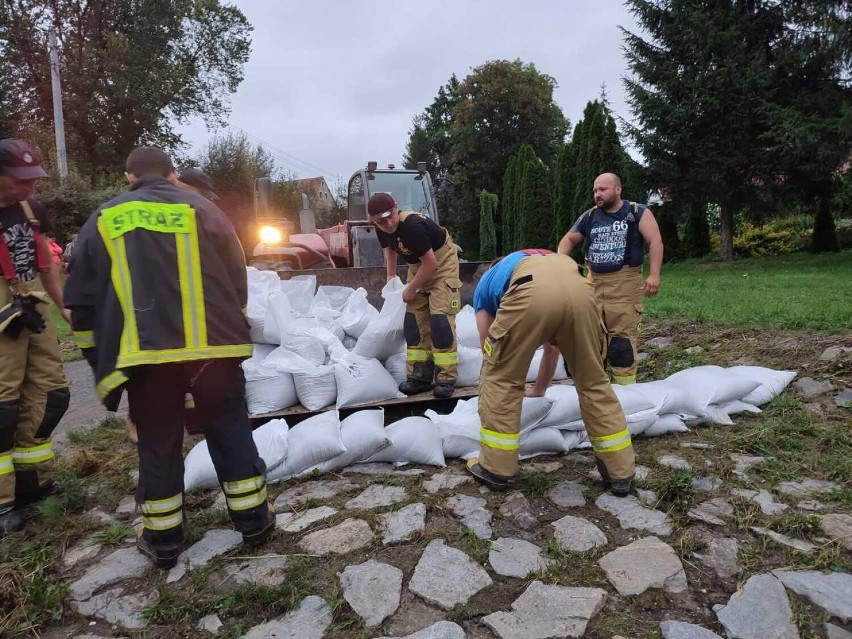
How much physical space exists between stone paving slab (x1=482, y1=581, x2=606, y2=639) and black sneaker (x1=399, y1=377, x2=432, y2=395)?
1971 mm

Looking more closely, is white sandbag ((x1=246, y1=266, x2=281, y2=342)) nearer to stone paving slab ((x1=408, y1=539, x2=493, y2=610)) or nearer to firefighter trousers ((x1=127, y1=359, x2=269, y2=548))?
firefighter trousers ((x1=127, y1=359, x2=269, y2=548))

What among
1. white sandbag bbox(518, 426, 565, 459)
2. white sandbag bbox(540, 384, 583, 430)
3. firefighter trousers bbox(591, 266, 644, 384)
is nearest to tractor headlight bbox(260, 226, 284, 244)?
firefighter trousers bbox(591, 266, 644, 384)

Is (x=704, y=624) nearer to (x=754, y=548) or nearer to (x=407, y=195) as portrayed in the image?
(x=754, y=548)

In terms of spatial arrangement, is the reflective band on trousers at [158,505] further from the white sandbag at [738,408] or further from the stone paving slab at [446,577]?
the white sandbag at [738,408]

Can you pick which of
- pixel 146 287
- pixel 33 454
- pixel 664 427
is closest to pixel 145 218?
pixel 146 287

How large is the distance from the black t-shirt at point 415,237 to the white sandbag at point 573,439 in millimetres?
1406

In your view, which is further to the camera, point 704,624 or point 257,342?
point 257,342

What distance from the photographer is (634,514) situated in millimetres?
2211

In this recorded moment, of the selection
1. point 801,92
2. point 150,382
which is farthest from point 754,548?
point 801,92

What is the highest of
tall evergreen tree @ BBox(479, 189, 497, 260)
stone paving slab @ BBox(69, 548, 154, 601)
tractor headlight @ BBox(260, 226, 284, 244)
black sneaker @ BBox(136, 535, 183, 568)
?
tall evergreen tree @ BBox(479, 189, 497, 260)

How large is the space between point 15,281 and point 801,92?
1394cm

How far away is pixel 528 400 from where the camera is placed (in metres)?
2.77

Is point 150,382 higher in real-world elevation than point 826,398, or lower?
higher

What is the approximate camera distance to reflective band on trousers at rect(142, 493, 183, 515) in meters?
1.94
